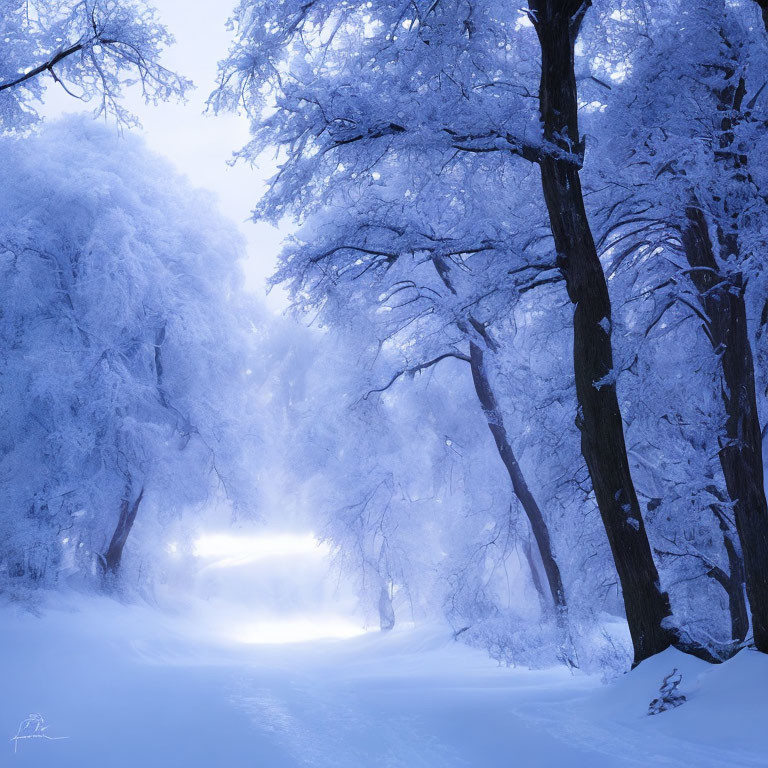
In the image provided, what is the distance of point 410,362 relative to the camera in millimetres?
11602

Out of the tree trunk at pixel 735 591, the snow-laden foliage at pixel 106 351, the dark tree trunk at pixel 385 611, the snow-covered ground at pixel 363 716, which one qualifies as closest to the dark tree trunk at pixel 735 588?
the tree trunk at pixel 735 591

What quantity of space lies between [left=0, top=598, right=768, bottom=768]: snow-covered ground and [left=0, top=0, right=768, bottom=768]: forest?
0.04 meters

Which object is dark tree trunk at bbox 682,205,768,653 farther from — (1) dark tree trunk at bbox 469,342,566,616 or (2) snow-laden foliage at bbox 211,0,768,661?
(1) dark tree trunk at bbox 469,342,566,616

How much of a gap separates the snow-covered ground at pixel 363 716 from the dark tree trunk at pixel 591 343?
50 cm

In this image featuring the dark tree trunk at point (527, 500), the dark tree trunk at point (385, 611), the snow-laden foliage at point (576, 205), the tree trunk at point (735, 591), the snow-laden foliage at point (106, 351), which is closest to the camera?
the snow-laden foliage at point (576, 205)

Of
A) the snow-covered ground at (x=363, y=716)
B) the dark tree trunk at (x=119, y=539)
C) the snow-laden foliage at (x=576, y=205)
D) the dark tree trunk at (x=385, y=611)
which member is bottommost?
the dark tree trunk at (x=385, y=611)

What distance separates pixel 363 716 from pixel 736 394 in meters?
5.17

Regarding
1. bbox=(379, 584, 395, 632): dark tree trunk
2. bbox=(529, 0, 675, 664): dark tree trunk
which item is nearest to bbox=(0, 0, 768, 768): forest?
bbox=(529, 0, 675, 664): dark tree trunk

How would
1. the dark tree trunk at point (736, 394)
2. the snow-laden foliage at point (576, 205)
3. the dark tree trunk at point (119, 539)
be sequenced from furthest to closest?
the dark tree trunk at point (119, 539) → the dark tree trunk at point (736, 394) → the snow-laden foliage at point (576, 205)

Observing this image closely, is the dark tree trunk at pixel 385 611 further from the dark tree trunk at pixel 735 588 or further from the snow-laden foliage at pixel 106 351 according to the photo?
the dark tree trunk at pixel 735 588

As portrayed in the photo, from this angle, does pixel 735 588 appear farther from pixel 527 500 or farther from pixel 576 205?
pixel 576 205

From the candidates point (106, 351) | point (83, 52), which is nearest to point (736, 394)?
point (83, 52)

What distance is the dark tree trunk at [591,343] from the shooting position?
5.51 m

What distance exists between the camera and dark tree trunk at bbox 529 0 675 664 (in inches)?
217
